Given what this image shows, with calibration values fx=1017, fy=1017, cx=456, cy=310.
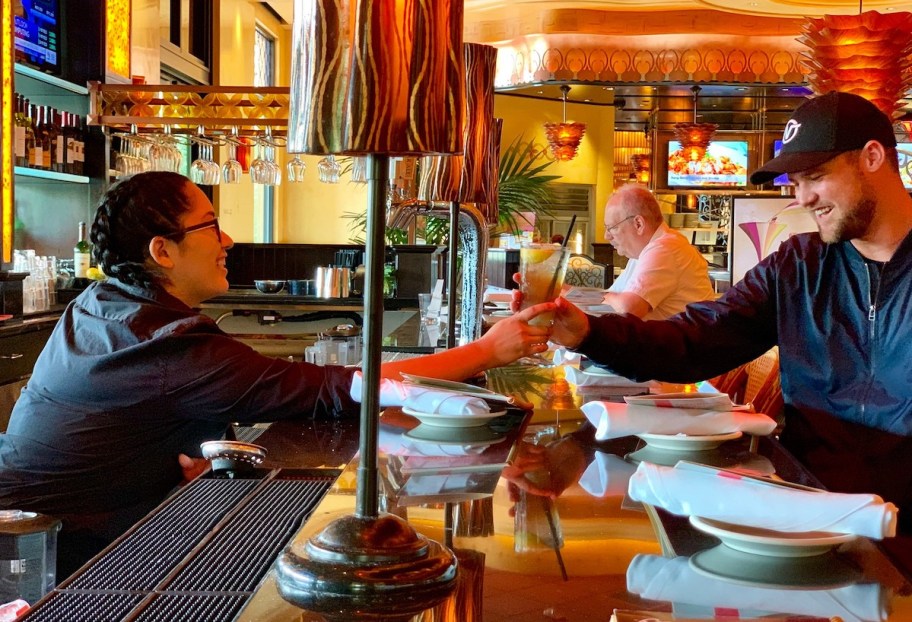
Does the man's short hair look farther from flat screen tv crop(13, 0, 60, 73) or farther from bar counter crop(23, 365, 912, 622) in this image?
bar counter crop(23, 365, 912, 622)

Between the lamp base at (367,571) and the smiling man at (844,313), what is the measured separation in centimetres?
132

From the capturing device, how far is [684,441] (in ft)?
5.55

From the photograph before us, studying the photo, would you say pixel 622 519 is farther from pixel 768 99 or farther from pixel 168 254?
pixel 768 99

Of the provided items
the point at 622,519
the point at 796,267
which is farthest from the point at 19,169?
the point at 622,519

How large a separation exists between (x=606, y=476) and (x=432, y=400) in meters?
0.48

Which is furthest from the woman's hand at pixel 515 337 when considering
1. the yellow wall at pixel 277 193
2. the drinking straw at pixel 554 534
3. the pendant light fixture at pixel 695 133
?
the pendant light fixture at pixel 695 133

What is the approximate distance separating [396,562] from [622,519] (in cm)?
38

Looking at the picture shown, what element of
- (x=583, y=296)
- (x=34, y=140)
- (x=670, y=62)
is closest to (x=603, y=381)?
(x=583, y=296)

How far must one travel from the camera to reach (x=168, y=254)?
7.03ft

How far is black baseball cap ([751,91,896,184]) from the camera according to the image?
219cm

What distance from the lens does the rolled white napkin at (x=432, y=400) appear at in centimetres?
191

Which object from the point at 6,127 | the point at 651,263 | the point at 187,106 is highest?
the point at 187,106

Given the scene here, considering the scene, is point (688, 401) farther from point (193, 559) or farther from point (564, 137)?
point (564, 137)

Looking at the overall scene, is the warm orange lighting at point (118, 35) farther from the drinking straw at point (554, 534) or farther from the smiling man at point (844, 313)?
the drinking straw at point (554, 534)
